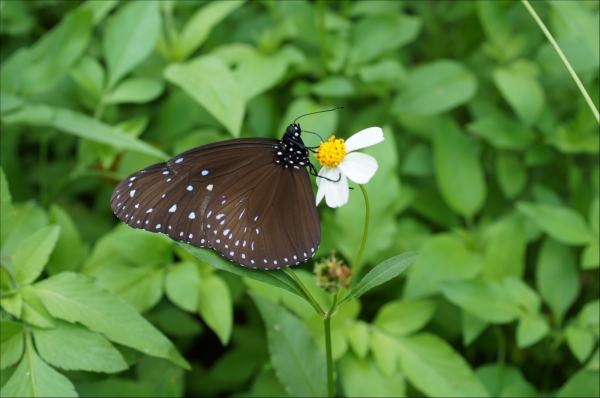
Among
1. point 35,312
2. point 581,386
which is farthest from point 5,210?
point 581,386

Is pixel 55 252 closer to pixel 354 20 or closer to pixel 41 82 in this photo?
pixel 41 82

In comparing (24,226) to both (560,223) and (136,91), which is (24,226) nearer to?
(136,91)

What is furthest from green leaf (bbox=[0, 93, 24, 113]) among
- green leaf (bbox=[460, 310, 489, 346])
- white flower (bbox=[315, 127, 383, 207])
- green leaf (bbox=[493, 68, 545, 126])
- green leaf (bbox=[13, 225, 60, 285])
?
green leaf (bbox=[493, 68, 545, 126])

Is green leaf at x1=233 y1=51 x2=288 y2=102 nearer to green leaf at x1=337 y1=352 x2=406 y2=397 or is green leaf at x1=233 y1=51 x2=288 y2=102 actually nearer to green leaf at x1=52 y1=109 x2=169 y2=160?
green leaf at x1=52 y1=109 x2=169 y2=160

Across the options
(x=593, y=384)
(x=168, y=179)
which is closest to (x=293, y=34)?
(x=168, y=179)

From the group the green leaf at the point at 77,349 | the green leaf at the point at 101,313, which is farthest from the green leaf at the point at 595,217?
the green leaf at the point at 77,349

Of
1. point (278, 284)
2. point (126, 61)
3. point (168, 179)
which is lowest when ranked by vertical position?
point (278, 284)

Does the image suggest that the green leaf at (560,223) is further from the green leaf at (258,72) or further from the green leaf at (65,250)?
the green leaf at (65,250)

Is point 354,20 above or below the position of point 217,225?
above
